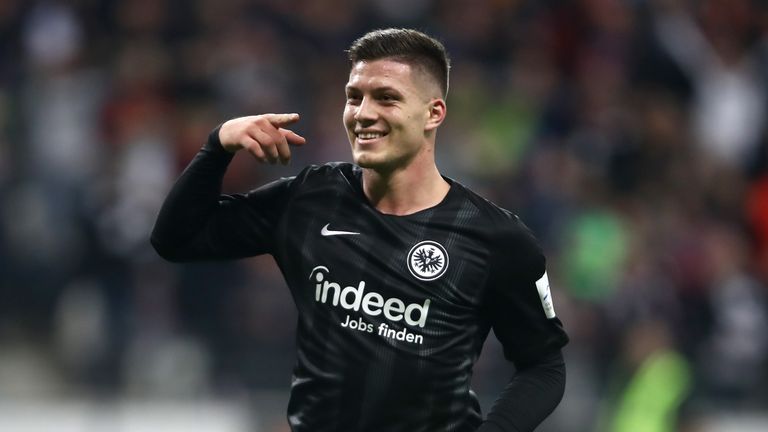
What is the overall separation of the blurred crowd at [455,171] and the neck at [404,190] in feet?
13.9

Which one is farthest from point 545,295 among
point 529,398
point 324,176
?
point 324,176

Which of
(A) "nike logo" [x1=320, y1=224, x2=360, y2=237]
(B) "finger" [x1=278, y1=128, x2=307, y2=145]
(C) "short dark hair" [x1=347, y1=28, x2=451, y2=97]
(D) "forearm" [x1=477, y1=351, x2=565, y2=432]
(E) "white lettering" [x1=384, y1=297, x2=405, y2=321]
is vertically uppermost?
(C) "short dark hair" [x1=347, y1=28, x2=451, y2=97]

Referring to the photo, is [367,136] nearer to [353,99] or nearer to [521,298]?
[353,99]

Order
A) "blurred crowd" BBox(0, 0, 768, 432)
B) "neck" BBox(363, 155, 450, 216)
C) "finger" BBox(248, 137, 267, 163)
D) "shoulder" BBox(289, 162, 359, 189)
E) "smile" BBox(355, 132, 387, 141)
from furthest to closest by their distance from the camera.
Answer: "blurred crowd" BBox(0, 0, 768, 432) → "shoulder" BBox(289, 162, 359, 189) → "neck" BBox(363, 155, 450, 216) → "smile" BBox(355, 132, 387, 141) → "finger" BBox(248, 137, 267, 163)

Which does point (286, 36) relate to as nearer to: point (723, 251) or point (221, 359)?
point (221, 359)

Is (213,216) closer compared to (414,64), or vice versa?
(414,64)

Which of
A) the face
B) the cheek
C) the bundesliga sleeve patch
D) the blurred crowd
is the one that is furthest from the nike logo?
the blurred crowd

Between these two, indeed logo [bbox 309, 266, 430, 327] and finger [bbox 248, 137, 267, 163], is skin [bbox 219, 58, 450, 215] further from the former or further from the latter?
indeed logo [bbox 309, 266, 430, 327]

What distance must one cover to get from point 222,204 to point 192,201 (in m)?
0.16

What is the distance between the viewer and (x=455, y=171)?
9859 millimetres

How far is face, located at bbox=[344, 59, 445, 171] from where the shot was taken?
4.14 metres

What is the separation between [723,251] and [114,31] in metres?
4.71

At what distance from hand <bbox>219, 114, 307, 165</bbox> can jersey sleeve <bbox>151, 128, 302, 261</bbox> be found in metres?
0.12

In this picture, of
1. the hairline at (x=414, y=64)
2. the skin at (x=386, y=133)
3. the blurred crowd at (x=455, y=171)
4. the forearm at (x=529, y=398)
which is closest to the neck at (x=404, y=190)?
the skin at (x=386, y=133)
